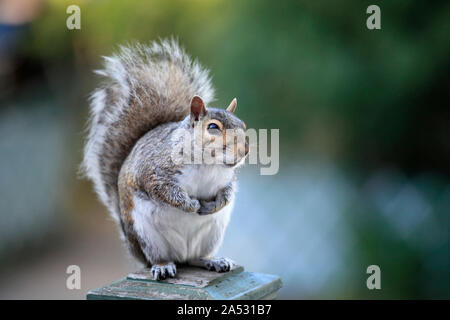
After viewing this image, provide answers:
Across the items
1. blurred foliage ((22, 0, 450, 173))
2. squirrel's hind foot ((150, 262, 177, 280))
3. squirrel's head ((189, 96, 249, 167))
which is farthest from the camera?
blurred foliage ((22, 0, 450, 173))

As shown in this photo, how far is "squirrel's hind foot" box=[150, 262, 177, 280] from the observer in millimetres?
1155

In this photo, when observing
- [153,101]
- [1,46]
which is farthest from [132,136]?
[1,46]

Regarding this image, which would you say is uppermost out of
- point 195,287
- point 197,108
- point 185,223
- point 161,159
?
point 197,108

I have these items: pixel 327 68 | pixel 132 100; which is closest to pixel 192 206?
pixel 132 100

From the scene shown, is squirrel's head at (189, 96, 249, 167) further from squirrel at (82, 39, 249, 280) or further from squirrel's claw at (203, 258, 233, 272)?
squirrel's claw at (203, 258, 233, 272)

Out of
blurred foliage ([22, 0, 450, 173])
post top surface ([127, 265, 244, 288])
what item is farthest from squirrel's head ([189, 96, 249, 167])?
blurred foliage ([22, 0, 450, 173])

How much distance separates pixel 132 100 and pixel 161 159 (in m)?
0.31

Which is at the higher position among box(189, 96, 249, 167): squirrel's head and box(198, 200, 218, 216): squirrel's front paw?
box(189, 96, 249, 167): squirrel's head

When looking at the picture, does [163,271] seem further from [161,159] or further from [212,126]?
[212,126]

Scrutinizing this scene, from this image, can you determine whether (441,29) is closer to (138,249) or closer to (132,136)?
(132,136)

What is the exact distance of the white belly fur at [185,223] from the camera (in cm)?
114

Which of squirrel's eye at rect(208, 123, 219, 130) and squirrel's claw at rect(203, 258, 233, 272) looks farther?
squirrel's claw at rect(203, 258, 233, 272)

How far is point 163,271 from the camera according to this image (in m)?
1.17

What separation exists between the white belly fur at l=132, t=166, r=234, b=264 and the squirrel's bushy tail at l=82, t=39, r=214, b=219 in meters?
0.23
